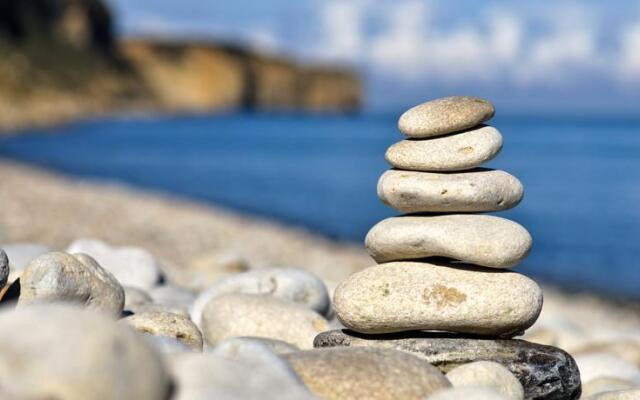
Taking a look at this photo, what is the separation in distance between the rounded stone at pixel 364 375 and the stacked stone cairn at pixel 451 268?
93cm

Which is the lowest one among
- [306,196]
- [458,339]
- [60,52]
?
[60,52]

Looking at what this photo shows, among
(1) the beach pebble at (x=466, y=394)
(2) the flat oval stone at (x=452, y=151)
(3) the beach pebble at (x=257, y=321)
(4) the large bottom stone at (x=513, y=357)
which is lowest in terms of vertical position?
(3) the beach pebble at (x=257, y=321)

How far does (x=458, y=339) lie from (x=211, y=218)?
55.8 ft

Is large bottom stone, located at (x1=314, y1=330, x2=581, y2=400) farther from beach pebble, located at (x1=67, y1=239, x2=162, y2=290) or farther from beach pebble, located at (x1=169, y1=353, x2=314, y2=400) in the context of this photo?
beach pebble, located at (x1=67, y1=239, x2=162, y2=290)

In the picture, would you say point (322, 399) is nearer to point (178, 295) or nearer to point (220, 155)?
point (178, 295)

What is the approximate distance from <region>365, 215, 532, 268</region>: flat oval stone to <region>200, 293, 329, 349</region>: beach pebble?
1037 mm

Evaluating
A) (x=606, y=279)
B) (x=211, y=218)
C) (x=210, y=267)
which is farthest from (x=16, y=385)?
(x=211, y=218)

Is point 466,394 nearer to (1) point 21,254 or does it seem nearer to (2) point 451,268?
(2) point 451,268

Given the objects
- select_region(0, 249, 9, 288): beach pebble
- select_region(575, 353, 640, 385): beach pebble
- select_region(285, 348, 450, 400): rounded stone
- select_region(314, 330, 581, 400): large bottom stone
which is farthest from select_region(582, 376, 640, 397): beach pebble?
select_region(0, 249, 9, 288): beach pebble

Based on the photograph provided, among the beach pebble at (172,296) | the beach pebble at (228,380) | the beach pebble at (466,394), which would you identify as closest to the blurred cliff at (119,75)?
the beach pebble at (172,296)

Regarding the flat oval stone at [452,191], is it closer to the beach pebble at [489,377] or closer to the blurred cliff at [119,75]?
the beach pebble at [489,377]

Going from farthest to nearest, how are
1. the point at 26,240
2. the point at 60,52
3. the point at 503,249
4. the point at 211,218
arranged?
the point at 60,52, the point at 211,218, the point at 26,240, the point at 503,249

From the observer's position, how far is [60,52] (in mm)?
98125

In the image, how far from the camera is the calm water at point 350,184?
2148 centimetres
